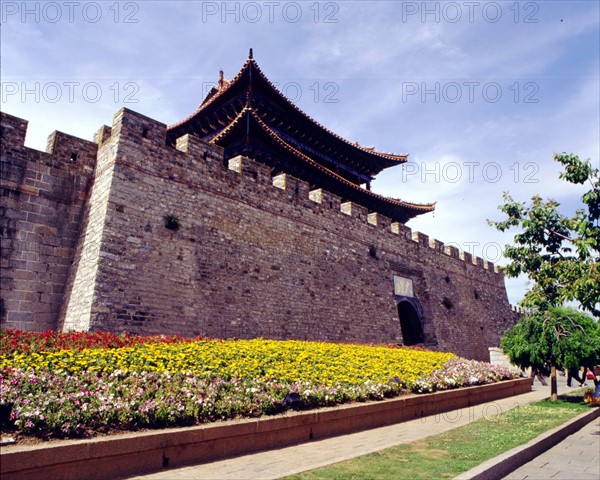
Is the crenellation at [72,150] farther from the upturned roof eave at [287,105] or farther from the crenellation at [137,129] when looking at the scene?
the upturned roof eave at [287,105]

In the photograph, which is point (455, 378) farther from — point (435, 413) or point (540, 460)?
point (540, 460)

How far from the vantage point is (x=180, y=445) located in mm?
4586

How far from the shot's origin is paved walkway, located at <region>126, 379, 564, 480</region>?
4247 millimetres

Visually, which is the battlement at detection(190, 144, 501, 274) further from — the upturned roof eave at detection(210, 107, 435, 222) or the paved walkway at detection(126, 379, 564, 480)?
the paved walkway at detection(126, 379, 564, 480)

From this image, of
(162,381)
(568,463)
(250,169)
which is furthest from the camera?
(250,169)

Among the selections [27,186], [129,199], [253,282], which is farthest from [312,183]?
[27,186]

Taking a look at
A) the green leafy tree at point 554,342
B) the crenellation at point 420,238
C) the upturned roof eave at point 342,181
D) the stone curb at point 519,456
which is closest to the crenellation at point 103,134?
the upturned roof eave at point 342,181

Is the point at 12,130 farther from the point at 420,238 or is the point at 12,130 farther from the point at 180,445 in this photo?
the point at 420,238

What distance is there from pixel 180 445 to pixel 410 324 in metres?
16.4

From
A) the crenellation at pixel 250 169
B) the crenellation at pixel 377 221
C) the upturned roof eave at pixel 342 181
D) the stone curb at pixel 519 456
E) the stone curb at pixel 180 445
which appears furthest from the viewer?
the crenellation at pixel 377 221

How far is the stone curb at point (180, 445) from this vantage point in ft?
11.9

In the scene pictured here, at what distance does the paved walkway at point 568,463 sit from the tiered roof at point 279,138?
41.0 feet

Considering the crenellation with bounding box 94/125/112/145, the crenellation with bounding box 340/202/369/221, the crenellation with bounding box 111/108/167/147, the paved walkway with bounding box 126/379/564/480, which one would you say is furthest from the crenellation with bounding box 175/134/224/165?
the paved walkway with bounding box 126/379/564/480

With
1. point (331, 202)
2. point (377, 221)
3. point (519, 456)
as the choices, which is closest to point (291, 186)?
point (331, 202)
